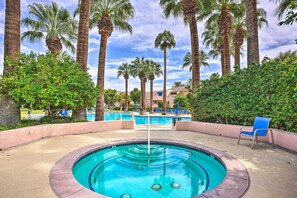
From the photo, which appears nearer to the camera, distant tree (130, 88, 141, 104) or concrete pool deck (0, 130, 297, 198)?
concrete pool deck (0, 130, 297, 198)

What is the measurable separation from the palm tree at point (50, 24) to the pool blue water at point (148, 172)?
1414 centimetres

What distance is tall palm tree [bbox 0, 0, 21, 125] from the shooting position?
257 inches

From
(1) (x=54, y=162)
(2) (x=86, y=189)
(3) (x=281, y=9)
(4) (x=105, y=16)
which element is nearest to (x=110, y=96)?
(4) (x=105, y=16)

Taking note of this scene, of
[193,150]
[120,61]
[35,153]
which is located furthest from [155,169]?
[120,61]

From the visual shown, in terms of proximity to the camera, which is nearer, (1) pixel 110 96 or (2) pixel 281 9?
(2) pixel 281 9

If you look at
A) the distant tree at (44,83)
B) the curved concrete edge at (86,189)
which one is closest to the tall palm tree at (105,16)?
the distant tree at (44,83)

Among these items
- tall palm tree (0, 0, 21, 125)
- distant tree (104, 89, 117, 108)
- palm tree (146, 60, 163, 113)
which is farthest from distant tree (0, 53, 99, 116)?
distant tree (104, 89, 117, 108)

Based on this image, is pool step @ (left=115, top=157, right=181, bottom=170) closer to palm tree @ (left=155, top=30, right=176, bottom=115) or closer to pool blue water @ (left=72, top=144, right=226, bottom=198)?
pool blue water @ (left=72, top=144, right=226, bottom=198)

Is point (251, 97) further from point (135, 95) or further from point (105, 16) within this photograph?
point (135, 95)

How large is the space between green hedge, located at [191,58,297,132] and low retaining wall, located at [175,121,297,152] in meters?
0.40

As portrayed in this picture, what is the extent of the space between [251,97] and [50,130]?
8.66m

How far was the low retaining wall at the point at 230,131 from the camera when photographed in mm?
5012

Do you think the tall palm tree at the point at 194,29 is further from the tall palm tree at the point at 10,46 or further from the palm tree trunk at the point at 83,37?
the tall palm tree at the point at 10,46

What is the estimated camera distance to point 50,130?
23.1ft
